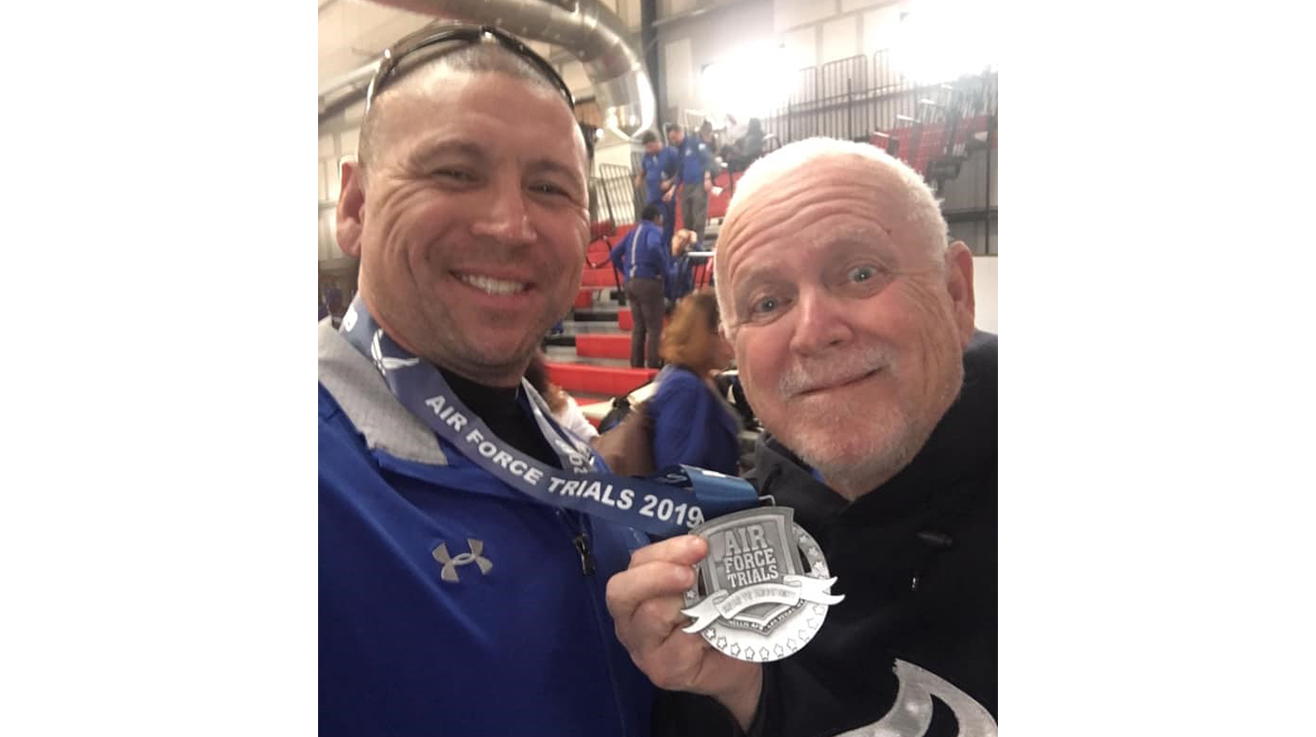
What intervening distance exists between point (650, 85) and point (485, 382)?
0.44 metres

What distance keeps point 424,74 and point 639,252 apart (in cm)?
33

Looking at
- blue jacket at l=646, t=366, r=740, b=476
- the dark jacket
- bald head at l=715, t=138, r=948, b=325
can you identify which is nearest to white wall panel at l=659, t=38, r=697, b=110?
bald head at l=715, t=138, r=948, b=325

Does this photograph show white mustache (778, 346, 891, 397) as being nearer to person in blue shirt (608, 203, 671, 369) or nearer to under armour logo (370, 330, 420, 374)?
person in blue shirt (608, 203, 671, 369)

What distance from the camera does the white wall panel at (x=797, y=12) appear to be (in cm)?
124

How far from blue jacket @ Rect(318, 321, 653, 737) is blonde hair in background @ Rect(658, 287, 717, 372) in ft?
0.84

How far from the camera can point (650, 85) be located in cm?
120

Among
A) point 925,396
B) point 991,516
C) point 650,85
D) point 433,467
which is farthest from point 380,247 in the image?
point 991,516

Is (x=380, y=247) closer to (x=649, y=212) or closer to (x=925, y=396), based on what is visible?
(x=649, y=212)

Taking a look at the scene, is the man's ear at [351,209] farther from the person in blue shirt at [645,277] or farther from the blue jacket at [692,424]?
the blue jacket at [692,424]

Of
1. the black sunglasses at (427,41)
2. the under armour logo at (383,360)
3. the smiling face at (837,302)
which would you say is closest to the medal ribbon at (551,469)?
the under armour logo at (383,360)

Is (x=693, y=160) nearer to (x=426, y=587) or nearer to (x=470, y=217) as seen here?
(x=470, y=217)

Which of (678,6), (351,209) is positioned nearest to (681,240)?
(678,6)

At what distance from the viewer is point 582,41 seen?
1166mm

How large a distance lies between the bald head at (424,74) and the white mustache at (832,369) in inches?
19.0
